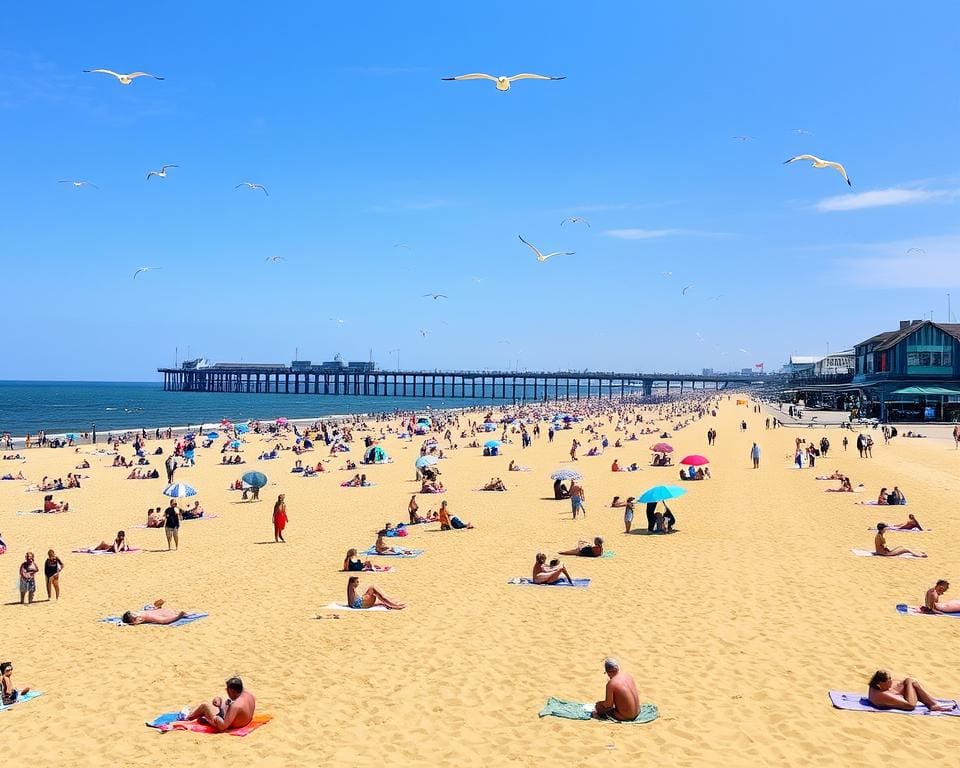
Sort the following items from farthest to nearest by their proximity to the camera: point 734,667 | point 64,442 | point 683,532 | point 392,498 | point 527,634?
point 64,442 < point 392,498 < point 683,532 < point 527,634 < point 734,667

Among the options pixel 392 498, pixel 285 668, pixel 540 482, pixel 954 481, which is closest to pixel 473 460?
pixel 540 482

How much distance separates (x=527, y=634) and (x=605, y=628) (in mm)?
968

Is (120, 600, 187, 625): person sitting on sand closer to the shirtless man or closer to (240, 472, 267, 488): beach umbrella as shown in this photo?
the shirtless man

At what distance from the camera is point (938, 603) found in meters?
9.54

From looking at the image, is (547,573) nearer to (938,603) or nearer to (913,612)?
(913,612)

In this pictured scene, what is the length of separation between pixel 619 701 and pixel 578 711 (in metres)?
0.41

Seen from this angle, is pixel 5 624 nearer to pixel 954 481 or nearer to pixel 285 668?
pixel 285 668

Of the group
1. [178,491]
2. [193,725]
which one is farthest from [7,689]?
[178,491]

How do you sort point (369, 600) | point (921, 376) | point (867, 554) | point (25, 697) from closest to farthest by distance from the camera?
point (25, 697) → point (369, 600) → point (867, 554) → point (921, 376)

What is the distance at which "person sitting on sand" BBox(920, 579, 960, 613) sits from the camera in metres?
9.48

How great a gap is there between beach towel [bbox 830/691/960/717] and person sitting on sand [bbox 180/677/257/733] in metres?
5.19

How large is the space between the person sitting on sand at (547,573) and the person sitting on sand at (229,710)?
540cm

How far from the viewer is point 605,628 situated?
920cm

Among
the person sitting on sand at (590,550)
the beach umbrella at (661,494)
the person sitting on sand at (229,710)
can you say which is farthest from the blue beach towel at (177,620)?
the beach umbrella at (661,494)
